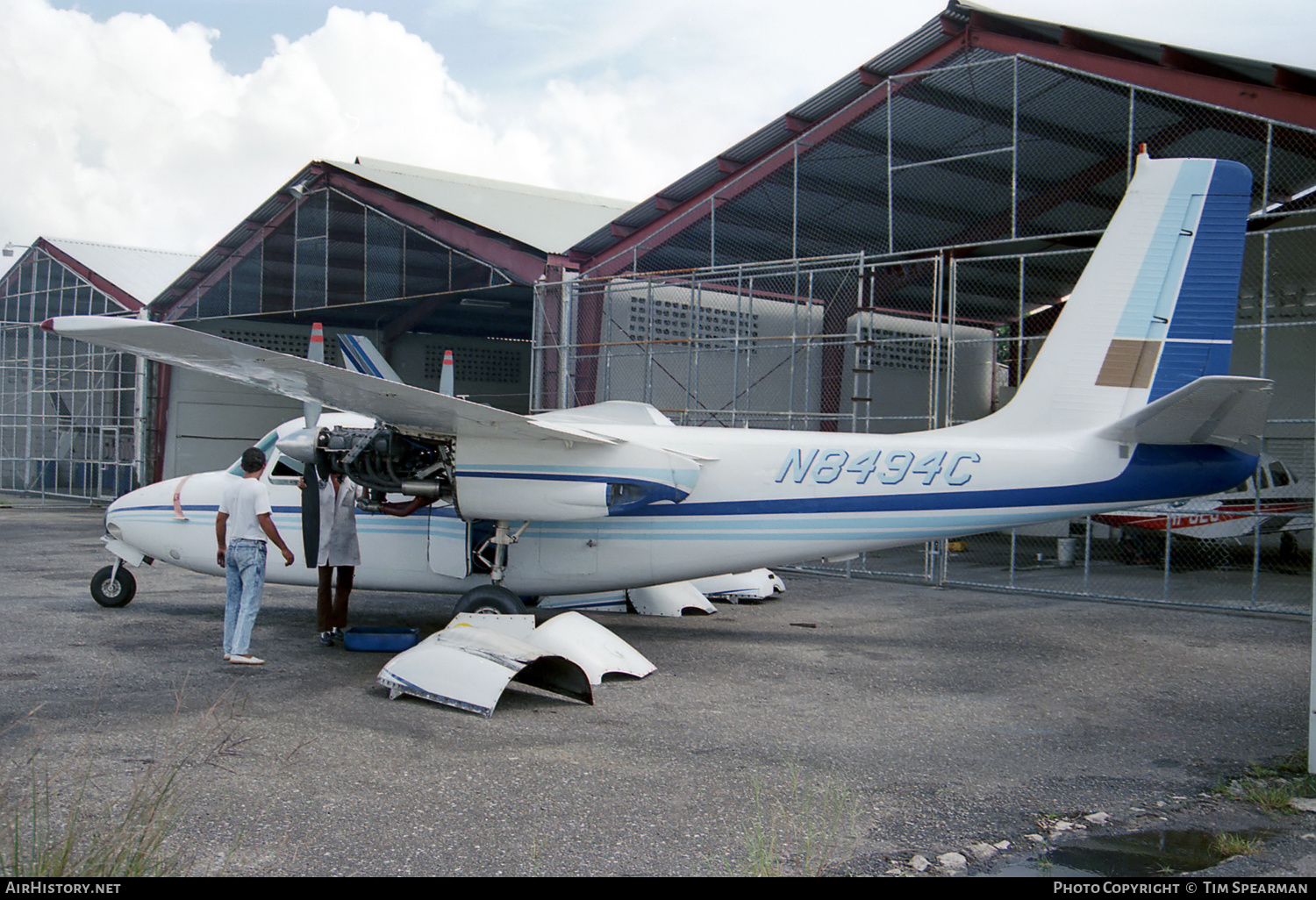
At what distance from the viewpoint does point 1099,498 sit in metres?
9.48

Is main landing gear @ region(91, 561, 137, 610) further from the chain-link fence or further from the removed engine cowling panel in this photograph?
the chain-link fence

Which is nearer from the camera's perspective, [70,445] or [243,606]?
[243,606]

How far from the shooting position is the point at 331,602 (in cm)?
987

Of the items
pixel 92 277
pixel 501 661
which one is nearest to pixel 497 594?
pixel 501 661

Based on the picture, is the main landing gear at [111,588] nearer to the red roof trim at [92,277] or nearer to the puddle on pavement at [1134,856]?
the puddle on pavement at [1134,856]

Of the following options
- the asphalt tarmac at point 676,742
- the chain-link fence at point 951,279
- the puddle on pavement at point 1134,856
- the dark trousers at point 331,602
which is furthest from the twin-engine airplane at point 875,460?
the puddle on pavement at point 1134,856

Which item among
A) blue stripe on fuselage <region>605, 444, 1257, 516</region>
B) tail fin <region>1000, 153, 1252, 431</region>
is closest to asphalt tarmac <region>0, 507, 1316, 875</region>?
blue stripe on fuselage <region>605, 444, 1257, 516</region>

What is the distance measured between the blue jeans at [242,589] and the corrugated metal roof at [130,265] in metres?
22.5

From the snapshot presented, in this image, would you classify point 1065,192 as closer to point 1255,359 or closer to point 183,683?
point 1255,359

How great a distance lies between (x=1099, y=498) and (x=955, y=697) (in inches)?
108

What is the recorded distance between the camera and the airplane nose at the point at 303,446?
9.92 meters

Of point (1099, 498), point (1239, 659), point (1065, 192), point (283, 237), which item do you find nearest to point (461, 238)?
point (283, 237)

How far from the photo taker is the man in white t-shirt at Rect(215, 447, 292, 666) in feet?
27.8

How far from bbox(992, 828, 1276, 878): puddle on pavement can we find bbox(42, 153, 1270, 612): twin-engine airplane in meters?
4.78
